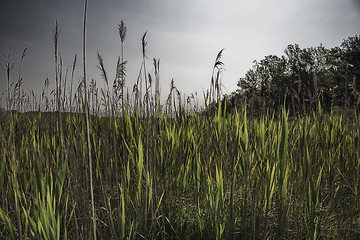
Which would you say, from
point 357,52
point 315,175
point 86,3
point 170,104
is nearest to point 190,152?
point 170,104

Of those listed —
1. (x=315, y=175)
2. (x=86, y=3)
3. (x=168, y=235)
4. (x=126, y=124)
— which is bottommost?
(x=168, y=235)

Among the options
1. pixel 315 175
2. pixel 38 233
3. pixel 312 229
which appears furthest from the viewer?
pixel 315 175

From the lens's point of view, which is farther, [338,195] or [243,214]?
[338,195]

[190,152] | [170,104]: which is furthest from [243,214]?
[170,104]

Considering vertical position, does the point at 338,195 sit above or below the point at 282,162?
below

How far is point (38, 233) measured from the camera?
92 cm

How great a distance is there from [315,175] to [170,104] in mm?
1472

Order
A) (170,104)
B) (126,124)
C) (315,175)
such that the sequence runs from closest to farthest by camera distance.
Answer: (315,175) < (126,124) < (170,104)

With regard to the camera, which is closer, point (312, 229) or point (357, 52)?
point (312, 229)

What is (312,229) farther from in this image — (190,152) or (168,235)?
(190,152)

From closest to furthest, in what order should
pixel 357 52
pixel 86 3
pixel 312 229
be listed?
pixel 86 3 → pixel 312 229 → pixel 357 52

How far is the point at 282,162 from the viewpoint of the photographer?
4.24ft

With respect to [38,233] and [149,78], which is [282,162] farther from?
[38,233]

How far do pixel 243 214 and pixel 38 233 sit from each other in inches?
39.6
